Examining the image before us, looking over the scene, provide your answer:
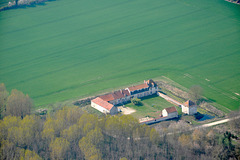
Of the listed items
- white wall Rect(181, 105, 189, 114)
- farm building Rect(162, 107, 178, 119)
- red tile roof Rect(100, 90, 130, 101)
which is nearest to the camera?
farm building Rect(162, 107, 178, 119)

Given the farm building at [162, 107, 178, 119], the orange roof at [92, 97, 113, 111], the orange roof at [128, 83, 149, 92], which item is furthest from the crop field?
the farm building at [162, 107, 178, 119]

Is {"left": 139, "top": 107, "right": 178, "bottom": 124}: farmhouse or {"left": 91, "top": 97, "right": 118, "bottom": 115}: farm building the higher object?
{"left": 91, "top": 97, "right": 118, "bottom": 115}: farm building

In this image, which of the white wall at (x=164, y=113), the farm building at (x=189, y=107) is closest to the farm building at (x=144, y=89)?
the white wall at (x=164, y=113)

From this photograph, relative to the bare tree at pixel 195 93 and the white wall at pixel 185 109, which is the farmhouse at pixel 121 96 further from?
the white wall at pixel 185 109

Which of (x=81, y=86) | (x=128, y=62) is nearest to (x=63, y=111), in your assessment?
(x=81, y=86)

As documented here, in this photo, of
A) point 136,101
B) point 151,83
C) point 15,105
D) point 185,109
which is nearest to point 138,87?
point 151,83

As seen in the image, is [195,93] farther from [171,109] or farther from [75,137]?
[75,137]

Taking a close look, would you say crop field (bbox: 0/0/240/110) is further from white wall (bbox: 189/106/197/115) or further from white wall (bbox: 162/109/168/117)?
white wall (bbox: 162/109/168/117)
